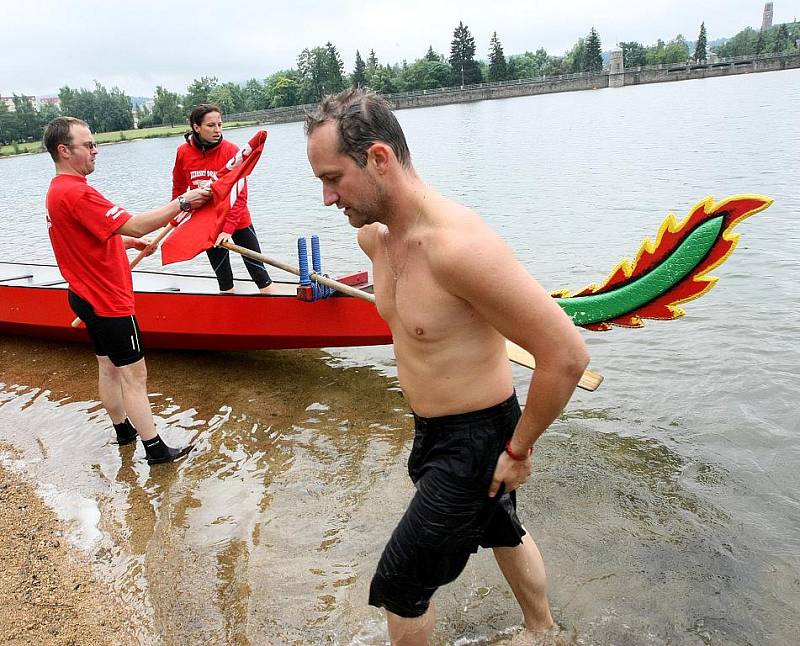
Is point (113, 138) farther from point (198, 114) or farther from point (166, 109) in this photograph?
point (198, 114)

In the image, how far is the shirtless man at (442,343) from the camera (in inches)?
73.6

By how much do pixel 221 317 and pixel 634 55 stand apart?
128m

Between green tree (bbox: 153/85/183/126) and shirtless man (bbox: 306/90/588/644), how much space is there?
359ft

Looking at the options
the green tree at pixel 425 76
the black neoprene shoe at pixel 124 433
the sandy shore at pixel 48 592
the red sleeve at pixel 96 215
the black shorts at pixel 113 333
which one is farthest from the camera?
the green tree at pixel 425 76

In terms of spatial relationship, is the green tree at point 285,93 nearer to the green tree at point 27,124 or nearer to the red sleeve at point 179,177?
the green tree at point 27,124

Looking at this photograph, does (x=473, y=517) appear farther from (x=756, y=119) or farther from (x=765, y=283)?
(x=756, y=119)

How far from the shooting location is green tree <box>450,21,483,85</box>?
108062 mm

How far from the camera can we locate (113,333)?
15.0 feet

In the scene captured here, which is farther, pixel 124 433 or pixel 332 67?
pixel 332 67

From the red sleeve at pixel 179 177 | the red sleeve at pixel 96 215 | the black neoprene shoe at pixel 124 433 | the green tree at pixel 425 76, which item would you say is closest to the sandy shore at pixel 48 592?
the black neoprene shoe at pixel 124 433

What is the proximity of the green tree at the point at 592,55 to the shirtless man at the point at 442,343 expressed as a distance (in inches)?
4660

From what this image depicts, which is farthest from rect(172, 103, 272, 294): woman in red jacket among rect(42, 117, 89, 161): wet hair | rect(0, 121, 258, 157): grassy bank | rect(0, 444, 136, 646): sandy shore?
rect(0, 121, 258, 157): grassy bank

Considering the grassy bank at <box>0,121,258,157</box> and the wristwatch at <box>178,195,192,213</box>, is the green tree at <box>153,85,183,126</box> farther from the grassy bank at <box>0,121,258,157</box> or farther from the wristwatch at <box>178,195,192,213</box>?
the wristwatch at <box>178,195,192,213</box>

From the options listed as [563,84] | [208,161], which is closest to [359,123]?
[208,161]
